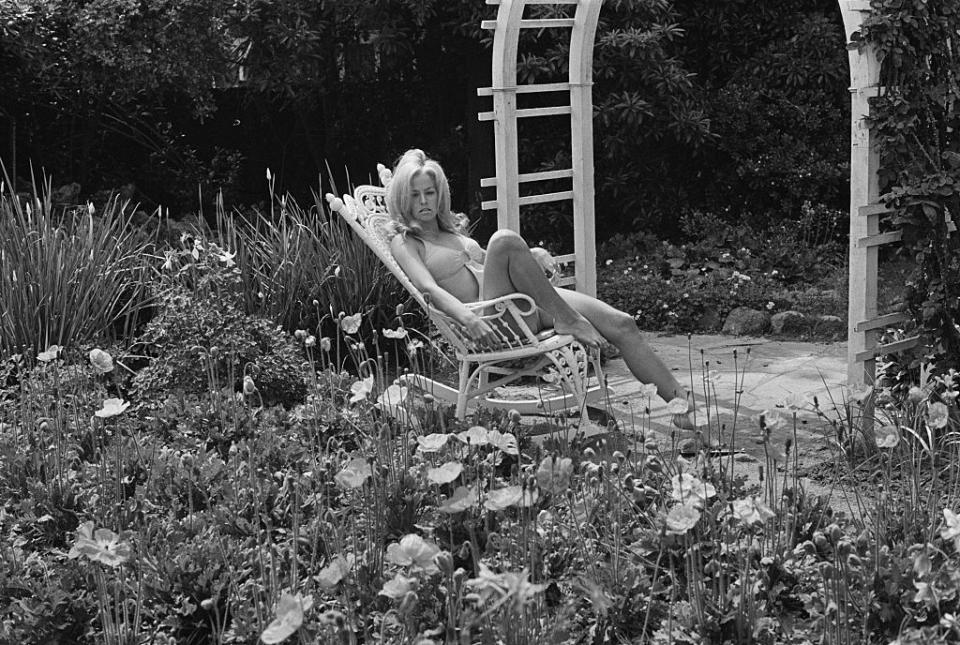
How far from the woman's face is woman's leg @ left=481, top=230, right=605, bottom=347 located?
41cm

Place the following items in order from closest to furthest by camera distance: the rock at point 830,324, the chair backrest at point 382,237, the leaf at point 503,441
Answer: the leaf at point 503,441 < the chair backrest at point 382,237 < the rock at point 830,324

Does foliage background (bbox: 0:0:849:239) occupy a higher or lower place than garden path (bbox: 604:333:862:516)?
higher

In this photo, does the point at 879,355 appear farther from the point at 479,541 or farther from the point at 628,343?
the point at 479,541

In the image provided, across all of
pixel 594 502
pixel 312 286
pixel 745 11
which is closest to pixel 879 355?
pixel 594 502

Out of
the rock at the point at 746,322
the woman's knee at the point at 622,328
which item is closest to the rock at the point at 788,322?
the rock at the point at 746,322

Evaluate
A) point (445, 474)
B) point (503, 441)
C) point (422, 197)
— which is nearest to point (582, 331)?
point (422, 197)

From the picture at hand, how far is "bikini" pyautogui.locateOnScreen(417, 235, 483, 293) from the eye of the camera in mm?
4395

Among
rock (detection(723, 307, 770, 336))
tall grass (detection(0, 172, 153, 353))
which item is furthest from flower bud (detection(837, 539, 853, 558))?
rock (detection(723, 307, 770, 336))

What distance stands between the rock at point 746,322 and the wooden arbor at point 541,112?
1.49 m

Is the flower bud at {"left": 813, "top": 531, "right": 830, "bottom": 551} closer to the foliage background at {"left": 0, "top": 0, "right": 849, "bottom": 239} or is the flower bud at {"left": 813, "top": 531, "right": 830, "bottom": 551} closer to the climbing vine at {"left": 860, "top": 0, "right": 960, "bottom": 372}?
the climbing vine at {"left": 860, "top": 0, "right": 960, "bottom": 372}

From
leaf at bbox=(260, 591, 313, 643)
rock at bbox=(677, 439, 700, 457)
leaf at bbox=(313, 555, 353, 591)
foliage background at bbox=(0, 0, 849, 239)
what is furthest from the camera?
foliage background at bbox=(0, 0, 849, 239)

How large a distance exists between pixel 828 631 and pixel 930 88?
2267 mm

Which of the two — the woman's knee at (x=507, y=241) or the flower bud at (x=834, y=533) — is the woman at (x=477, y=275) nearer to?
the woman's knee at (x=507, y=241)

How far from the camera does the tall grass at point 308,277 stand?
5.44 m
